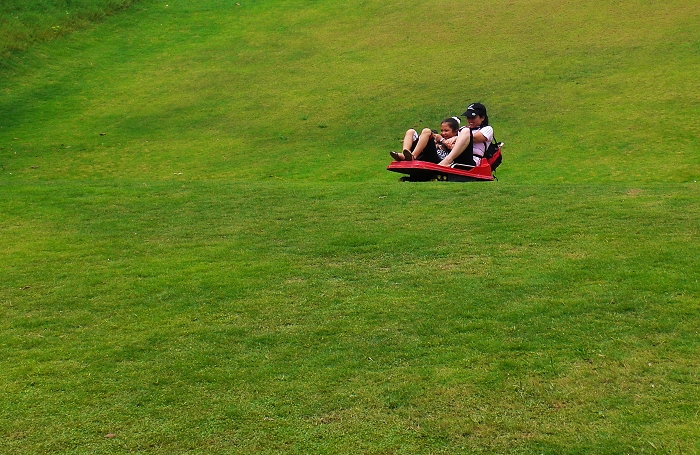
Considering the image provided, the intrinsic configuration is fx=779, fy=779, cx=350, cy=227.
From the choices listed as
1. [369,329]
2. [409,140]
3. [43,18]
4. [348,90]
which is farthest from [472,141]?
[43,18]

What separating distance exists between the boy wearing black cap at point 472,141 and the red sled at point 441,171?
0.11m

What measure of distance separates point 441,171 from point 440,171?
1 centimetres

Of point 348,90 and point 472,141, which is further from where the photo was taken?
point 348,90

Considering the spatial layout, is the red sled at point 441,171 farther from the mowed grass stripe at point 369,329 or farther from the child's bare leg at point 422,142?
the mowed grass stripe at point 369,329

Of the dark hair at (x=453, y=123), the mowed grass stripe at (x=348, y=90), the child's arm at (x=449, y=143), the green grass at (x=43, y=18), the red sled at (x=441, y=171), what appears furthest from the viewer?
the green grass at (x=43, y=18)

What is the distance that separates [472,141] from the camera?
10.4m

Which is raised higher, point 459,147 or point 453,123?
point 453,123

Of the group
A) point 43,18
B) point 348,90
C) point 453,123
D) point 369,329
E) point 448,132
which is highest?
point 43,18

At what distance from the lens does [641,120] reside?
15.3 m

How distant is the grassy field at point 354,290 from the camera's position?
431 centimetres

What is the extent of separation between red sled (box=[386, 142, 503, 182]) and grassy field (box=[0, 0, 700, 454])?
1.20 feet

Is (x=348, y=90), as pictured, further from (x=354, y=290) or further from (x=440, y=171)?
(x=354, y=290)

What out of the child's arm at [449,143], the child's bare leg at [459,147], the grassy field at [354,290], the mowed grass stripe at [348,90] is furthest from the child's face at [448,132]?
the mowed grass stripe at [348,90]

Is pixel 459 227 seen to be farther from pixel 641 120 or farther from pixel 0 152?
pixel 0 152
